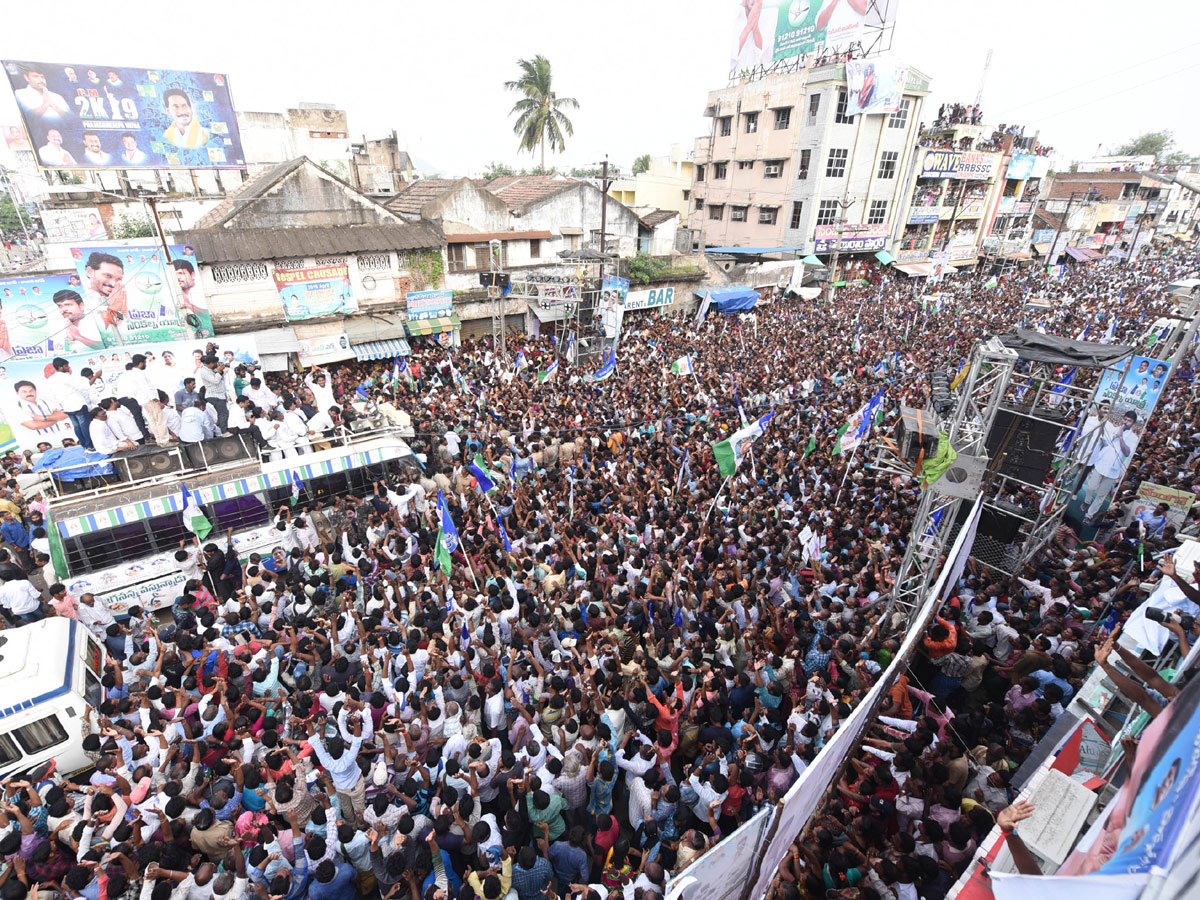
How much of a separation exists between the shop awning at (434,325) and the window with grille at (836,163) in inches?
906

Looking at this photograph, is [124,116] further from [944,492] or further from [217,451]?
[944,492]

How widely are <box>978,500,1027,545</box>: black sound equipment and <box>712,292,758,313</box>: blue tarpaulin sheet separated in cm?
1754

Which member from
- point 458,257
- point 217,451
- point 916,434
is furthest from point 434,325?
point 916,434

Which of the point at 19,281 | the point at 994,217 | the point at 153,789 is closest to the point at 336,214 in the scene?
the point at 19,281

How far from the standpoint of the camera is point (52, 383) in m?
11.2

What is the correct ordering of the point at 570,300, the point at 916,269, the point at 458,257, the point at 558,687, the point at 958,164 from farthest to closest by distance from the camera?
1. the point at 958,164
2. the point at 916,269
3. the point at 458,257
4. the point at 570,300
5. the point at 558,687

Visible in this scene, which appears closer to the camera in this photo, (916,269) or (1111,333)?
(1111,333)

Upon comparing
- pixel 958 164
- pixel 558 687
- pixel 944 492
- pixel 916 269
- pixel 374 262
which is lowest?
pixel 558 687

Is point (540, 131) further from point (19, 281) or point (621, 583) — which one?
point (621, 583)

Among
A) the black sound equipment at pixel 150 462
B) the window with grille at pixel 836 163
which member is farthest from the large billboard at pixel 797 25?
the black sound equipment at pixel 150 462

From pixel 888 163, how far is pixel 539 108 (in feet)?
71.0

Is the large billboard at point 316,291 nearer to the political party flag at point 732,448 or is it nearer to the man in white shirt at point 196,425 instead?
the man in white shirt at point 196,425

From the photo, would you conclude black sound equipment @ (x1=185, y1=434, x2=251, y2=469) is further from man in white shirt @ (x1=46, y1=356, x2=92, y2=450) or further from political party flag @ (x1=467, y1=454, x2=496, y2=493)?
man in white shirt @ (x1=46, y1=356, x2=92, y2=450)

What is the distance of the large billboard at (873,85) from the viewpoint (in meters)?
28.1
